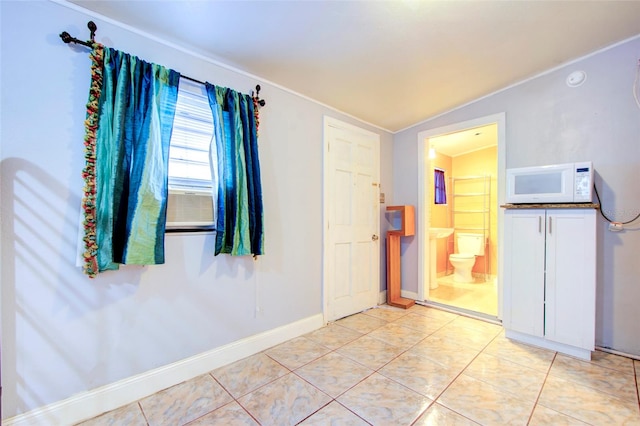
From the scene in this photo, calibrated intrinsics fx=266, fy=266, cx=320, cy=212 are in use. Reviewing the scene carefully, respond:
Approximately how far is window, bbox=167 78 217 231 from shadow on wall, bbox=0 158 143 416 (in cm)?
55

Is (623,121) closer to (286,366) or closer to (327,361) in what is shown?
(327,361)

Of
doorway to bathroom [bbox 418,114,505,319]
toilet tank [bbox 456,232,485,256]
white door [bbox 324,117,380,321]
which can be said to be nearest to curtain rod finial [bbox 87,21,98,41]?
white door [bbox 324,117,380,321]

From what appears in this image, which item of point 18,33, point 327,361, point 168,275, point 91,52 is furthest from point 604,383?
point 18,33

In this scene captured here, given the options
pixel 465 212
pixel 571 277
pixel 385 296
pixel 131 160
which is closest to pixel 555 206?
pixel 571 277

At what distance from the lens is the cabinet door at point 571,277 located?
211 cm

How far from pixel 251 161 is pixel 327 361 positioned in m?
1.72

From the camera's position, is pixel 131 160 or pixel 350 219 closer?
pixel 131 160

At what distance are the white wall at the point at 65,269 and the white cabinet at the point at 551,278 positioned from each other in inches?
100

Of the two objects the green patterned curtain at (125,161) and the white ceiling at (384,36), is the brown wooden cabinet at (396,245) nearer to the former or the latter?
the white ceiling at (384,36)

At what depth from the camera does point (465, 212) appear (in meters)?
5.04

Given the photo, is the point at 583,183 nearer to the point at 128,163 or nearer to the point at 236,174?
the point at 236,174

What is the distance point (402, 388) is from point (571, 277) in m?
1.70

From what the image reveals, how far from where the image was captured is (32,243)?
1.43 meters

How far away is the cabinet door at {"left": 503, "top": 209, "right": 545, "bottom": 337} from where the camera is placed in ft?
7.70
